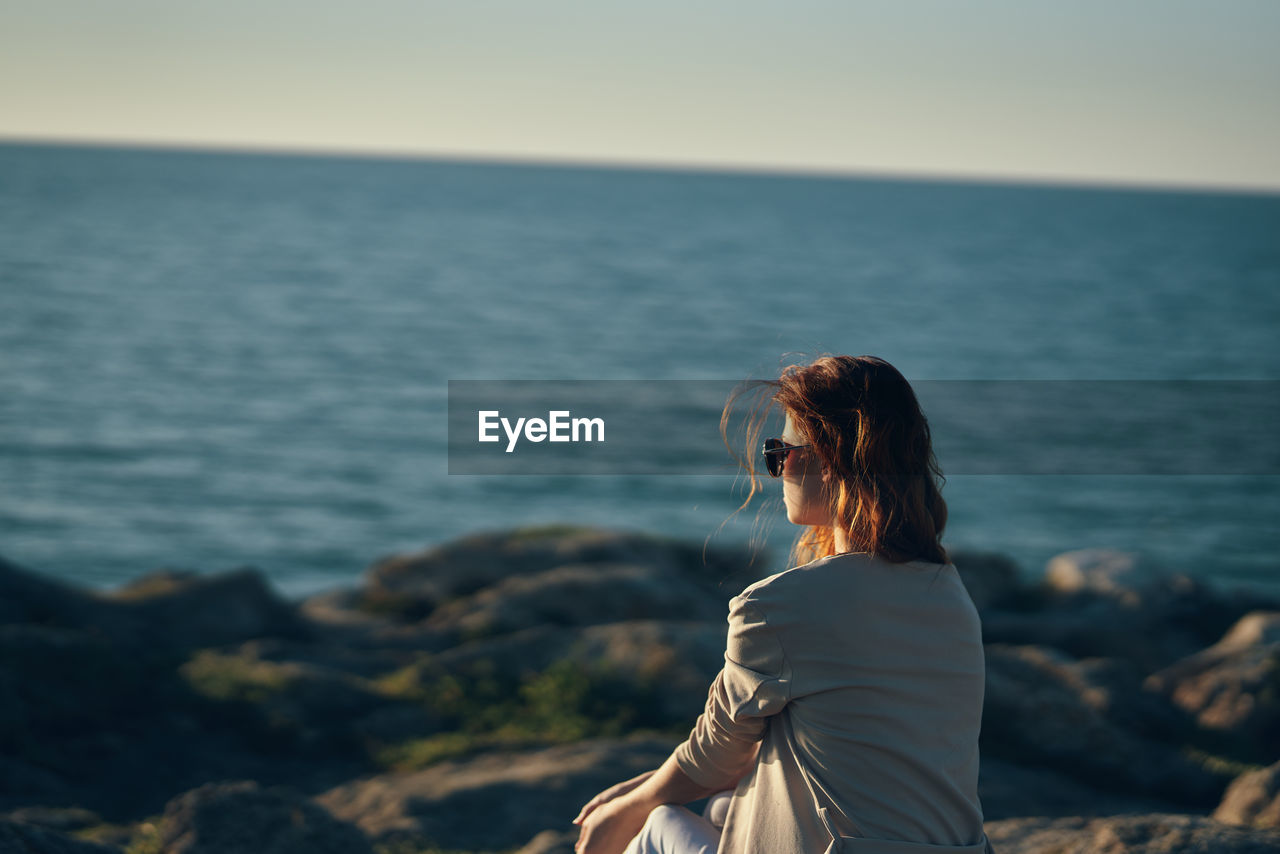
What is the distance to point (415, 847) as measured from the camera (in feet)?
17.7

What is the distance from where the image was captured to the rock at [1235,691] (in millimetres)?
7703

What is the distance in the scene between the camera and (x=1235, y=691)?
789cm

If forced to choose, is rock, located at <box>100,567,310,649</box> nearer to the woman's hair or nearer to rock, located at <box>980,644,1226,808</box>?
rock, located at <box>980,644,1226,808</box>

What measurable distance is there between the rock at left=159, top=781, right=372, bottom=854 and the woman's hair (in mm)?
3011

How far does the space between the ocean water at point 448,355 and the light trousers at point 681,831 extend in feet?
3.13

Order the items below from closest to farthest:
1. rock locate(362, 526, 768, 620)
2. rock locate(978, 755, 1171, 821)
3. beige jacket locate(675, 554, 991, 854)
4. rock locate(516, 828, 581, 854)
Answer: beige jacket locate(675, 554, 991, 854)
rock locate(516, 828, 581, 854)
rock locate(978, 755, 1171, 821)
rock locate(362, 526, 768, 620)

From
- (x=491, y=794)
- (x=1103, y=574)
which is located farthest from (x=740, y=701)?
(x=1103, y=574)

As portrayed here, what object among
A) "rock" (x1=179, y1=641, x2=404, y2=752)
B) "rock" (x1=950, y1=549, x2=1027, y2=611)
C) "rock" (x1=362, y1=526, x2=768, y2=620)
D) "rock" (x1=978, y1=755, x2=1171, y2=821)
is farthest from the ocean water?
"rock" (x1=179, y1=641, x2=404, y2=752)

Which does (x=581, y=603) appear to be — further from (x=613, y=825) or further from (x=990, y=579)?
(x=613, y=825)

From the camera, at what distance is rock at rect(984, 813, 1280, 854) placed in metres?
4.19

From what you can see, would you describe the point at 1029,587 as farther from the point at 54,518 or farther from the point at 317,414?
the point at 317,414

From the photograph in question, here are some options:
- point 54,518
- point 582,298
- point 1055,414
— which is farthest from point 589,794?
point 582,298

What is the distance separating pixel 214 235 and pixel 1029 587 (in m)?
95.8

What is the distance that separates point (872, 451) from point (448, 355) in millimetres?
41957
